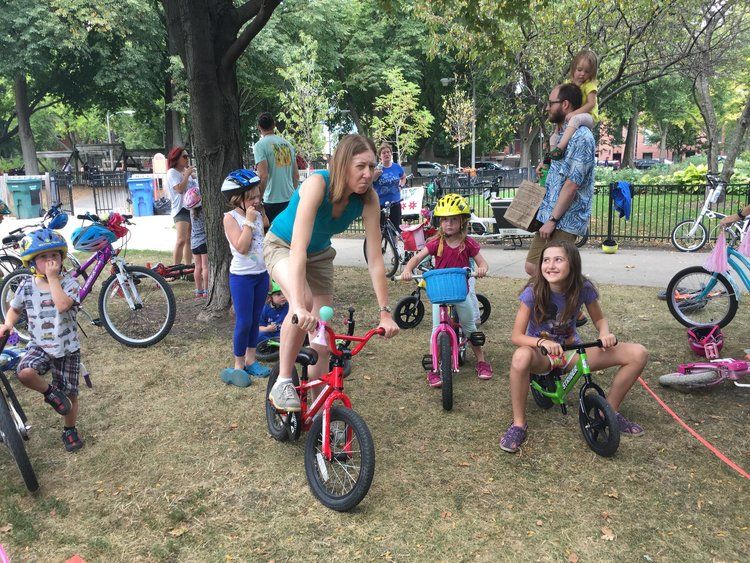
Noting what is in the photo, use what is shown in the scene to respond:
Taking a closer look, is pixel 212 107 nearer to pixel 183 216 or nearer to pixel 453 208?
pixel 183 216

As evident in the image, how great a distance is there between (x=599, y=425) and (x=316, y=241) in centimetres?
204

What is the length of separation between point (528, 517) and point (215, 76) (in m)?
5.39

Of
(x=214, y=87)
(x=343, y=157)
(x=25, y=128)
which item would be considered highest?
(x=25, y=128)

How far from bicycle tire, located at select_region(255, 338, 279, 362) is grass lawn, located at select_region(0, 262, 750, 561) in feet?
1.78

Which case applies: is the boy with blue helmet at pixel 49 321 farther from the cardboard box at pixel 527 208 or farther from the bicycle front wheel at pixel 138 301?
the cardboard box at pixel 527 208

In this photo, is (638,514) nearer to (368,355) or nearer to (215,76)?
(368,355)

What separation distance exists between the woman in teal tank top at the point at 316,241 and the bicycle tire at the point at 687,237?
8.88m

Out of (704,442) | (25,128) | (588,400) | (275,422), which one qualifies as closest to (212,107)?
(275,422)

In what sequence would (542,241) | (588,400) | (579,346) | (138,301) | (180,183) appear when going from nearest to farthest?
1. (579,346)
2. (588,400)
3. (542,241)
4. (138,301)
5. (180,183)

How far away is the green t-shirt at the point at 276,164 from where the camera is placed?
6.33m

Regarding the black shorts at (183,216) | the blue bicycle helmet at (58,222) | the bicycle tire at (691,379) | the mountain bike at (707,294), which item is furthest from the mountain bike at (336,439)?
the black shorts at (183,216)

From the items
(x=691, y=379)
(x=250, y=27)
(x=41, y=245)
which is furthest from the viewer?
(x=250, y=27)

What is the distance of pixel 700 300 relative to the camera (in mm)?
5398

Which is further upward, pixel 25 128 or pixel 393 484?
pixel 25 128
